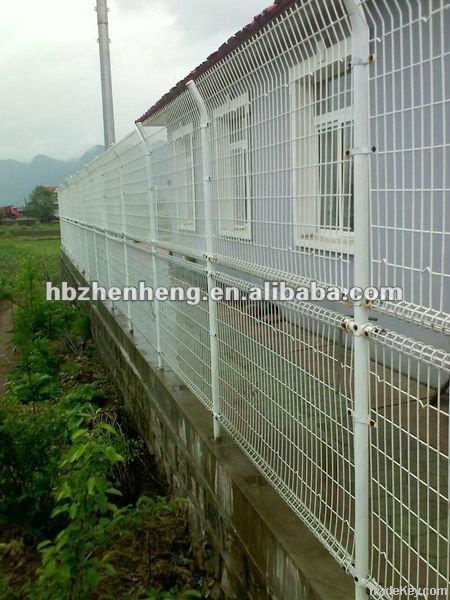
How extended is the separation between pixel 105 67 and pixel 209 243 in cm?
866

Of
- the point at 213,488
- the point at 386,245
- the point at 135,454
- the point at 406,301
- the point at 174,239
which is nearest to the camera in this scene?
the point at 406,301

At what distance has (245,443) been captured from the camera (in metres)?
2.91

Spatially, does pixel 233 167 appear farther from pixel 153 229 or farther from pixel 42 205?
pixel 42 205

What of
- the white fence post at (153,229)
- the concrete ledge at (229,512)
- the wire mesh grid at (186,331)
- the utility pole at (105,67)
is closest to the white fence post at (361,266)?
the concrete ledge at (229,512)

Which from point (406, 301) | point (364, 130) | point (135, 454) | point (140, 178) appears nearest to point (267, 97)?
point (364, 130)

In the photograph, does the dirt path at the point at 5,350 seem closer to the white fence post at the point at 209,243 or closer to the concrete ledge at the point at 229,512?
the concrete ledge at the point at 229,512

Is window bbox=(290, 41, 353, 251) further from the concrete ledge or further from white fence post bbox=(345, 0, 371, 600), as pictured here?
the concrete ledge

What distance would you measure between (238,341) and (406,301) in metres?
1.43

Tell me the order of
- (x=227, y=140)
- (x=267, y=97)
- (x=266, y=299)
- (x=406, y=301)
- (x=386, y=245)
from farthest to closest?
(x=227, y=140) < (x=266, y=299) < (x=267, y=97) < (x=386, y=245) < (x=406, y=301)

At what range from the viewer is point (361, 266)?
5.45ft

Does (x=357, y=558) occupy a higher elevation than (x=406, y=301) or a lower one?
lower

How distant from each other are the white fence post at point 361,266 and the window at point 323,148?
0.12m

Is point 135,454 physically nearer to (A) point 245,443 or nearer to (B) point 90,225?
(A) point 245,443

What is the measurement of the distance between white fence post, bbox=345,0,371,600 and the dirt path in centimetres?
702
